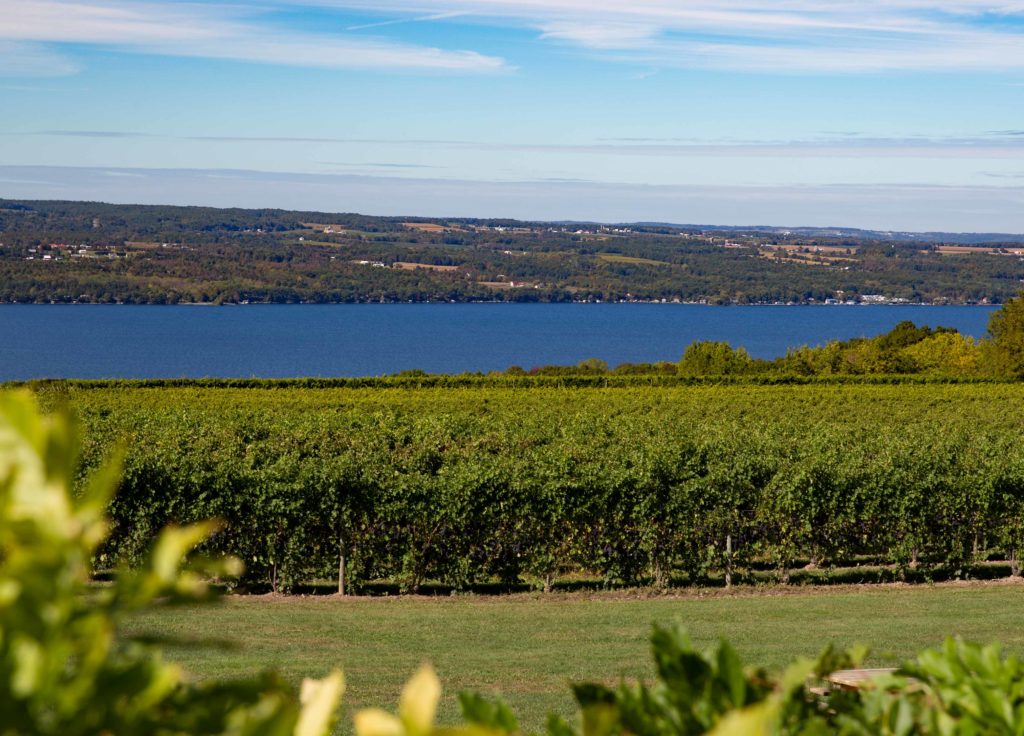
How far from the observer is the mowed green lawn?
34.2 ft

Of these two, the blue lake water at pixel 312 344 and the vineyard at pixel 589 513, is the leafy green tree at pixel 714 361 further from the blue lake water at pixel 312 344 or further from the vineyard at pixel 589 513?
the blue lake water at pixel 312 344

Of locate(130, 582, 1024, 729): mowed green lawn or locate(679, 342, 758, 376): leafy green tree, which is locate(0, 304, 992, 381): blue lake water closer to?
locate(679, 342, 758, 376): leafy green tree

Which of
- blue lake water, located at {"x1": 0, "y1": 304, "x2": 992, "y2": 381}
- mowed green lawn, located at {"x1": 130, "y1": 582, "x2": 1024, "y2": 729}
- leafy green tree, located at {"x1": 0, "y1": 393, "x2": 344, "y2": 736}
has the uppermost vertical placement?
leafy green tree, located at {"x1": 0, "y1": 393, "x2": 344, "y2": 736}

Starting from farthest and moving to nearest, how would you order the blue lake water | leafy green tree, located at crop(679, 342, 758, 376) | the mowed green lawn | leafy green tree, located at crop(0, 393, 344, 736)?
the blue lake water → leafy green tree, located at crop(679, 342, 758, 376) → the mowed green lawn → leafy green tree, located at crop(0, 393, 344, 736)

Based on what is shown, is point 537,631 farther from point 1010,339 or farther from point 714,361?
point 714,361

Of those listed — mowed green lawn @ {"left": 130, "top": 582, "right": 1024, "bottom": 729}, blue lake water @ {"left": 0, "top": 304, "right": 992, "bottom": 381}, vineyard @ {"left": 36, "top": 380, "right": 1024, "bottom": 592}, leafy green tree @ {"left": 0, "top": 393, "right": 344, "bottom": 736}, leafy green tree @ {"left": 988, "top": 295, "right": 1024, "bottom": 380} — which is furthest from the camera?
blue lake water @ {"left": 0, "top": 304, "right": 992, "bottom": 381}

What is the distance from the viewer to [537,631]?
42.6ft

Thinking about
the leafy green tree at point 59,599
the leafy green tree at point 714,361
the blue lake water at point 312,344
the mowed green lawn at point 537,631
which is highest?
the leafy green tree at point 59,599

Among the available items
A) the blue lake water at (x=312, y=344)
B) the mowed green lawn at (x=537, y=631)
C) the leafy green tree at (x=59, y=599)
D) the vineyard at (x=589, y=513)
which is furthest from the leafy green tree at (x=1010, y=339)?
the blue lake water at (x=312, y=344)

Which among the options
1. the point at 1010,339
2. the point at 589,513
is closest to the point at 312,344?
the point at 1010,339

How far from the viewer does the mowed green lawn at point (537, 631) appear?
34.2ft

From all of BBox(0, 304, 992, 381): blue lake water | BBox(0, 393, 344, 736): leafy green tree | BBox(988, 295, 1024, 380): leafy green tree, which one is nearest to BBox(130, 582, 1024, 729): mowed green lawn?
BBox(0, 393, 344, 736): leafy green tree

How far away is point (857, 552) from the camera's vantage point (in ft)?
55.2

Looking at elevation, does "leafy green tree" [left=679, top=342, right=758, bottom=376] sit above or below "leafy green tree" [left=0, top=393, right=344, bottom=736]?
below
